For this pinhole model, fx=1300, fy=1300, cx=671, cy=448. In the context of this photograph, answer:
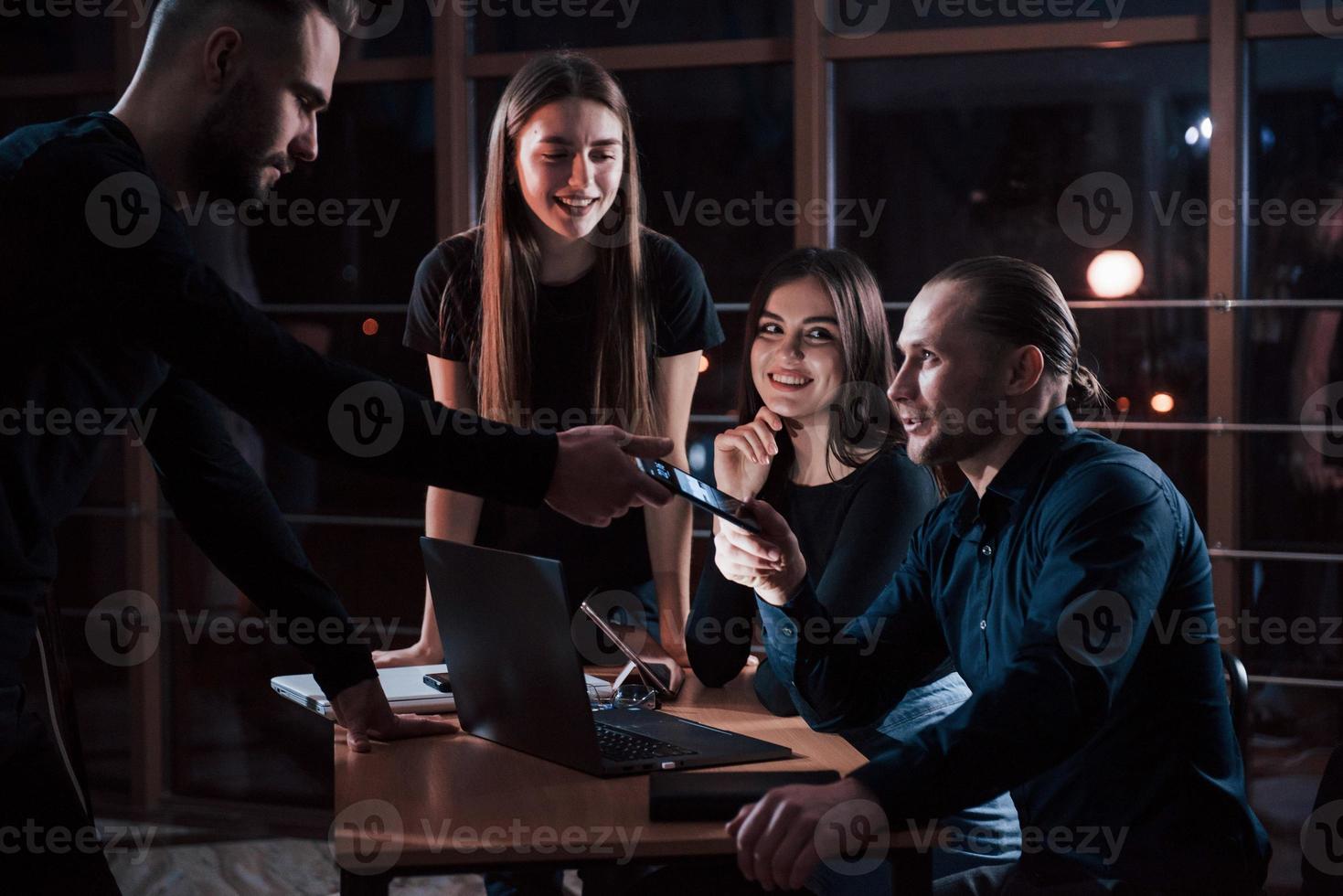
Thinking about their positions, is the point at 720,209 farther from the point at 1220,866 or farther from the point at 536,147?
the point at 1220,866

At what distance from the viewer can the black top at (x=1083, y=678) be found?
1.32m

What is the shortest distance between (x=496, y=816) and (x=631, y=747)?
25cm

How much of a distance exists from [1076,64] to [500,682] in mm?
2617

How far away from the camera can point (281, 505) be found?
12.9ft
